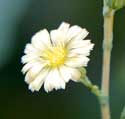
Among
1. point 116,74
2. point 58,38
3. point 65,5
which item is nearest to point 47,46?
point 58,38

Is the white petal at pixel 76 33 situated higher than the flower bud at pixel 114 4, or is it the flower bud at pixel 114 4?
the flower bud at pixel 114 4

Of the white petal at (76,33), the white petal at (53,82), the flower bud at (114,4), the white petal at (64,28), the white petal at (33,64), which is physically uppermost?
the flower bud at (114,4)

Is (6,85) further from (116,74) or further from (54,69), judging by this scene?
(54,69)

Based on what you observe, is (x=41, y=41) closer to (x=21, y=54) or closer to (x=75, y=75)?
(x=75, y=75)

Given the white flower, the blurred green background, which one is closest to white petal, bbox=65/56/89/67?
Result: the white flower

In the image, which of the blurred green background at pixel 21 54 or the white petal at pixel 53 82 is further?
the blurred green background at pixel 21 54

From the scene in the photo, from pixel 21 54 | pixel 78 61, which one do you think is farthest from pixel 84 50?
pixel 21 54

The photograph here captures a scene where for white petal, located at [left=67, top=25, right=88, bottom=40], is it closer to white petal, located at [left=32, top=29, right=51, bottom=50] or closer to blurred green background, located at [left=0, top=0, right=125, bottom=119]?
white petal, located at [left=32, top=29, right=51, bottom=50]

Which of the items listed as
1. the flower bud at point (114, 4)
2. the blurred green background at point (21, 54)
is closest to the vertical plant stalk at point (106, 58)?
the flower bud at point (114, 4)

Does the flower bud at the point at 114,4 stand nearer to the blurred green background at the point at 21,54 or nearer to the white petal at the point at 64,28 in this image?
the white petal at the point at 64,28
